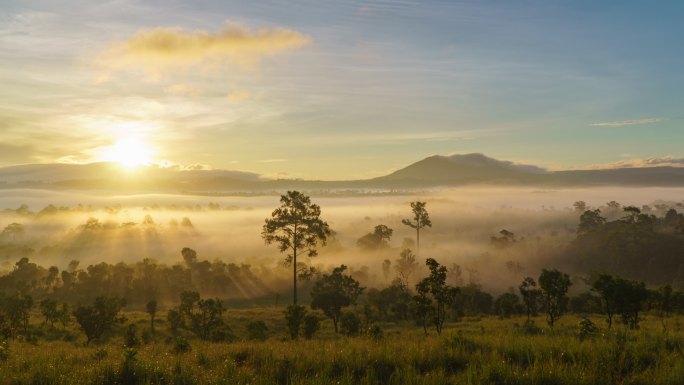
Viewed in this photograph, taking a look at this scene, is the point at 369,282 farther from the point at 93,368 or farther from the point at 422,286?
the point at 93,368

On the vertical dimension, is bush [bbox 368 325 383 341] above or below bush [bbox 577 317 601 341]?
below

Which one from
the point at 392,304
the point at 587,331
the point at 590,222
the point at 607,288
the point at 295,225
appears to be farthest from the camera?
the point at 590,222

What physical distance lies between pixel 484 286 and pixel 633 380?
14419 cm

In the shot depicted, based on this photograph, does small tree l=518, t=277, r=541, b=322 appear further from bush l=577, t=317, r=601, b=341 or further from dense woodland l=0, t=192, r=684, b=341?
bush l=577, t=317, r=601, b=341

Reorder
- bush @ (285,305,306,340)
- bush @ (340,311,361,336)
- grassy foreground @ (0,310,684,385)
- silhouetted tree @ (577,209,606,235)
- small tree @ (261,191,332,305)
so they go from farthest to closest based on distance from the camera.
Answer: silhouetted tree @ (577,209,606,235), small tree @ (261,191,332,305), bush @ (340,311,361,336), bush @ (285,305,306,340), grassy foreground @ (0,310,684,385)

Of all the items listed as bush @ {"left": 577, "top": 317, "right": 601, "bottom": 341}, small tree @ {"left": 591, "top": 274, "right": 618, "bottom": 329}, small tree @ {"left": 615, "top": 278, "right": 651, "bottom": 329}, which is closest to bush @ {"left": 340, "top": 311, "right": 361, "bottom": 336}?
small tree @ {"left": 591, "top": 274, "right": 618, "bottom": 329}

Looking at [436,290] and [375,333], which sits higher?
[375,333]

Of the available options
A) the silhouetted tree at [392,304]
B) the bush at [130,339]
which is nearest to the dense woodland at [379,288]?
the silhouetted tree at [392,304]

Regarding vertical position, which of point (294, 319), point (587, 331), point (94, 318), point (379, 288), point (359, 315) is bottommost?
point (379, 288)

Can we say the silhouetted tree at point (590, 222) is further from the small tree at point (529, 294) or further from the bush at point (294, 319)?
the bush at point (294, 319)

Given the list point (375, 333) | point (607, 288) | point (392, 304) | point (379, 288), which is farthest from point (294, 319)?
point (379, 288)

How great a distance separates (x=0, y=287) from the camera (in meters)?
99.1

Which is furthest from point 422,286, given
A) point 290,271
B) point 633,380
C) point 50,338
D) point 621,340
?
point 290,271

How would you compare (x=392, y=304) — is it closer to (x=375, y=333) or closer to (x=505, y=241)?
(x=375, y=333)
